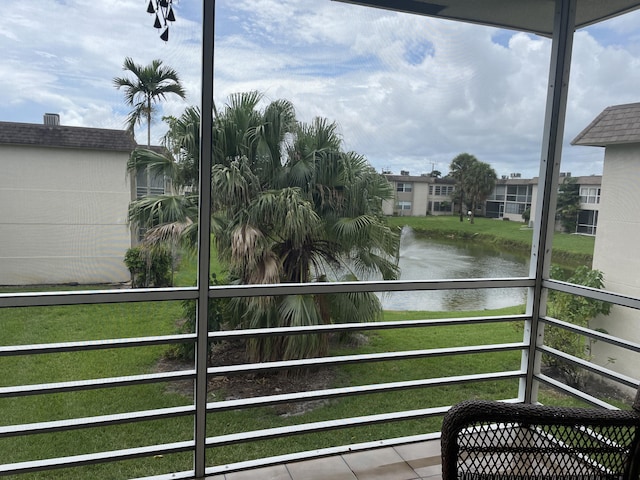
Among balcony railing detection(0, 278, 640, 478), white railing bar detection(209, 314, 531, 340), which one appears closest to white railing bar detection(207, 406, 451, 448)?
balcony railing detection(0, 278, 640, 478)

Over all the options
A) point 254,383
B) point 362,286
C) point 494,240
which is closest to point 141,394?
point 254,383

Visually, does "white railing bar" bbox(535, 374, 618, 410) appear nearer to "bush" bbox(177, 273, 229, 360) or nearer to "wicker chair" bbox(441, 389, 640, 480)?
"wicker chair" bbox(441, 389, 640, 480)

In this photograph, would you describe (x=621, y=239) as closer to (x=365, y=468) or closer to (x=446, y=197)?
(x=446, y=197)

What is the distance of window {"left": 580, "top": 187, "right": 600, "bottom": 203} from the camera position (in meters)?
2.55

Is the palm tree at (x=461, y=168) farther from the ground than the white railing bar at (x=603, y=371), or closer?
farther from the ground

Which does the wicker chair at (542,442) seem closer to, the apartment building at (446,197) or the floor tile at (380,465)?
the floor tile at (380,465)

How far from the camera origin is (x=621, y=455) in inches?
51.6

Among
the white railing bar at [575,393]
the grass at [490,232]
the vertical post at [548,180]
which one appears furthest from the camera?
the grass at [490,232]

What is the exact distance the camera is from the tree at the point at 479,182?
2891mm

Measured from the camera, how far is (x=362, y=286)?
2340mm

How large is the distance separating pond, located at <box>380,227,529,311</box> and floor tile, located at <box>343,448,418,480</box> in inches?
33.8

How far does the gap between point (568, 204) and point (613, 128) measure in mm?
466

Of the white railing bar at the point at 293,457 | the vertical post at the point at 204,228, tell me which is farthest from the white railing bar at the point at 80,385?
the white railing bar at the point at 293,457

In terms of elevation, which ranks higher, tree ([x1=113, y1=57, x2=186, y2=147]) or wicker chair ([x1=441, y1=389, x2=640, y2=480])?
tree ([x1=113, y1=57, x2=186, y2=147])
